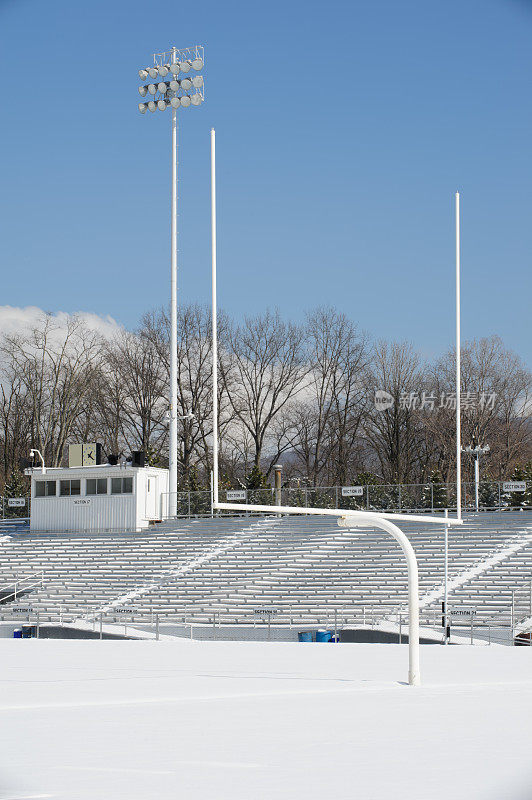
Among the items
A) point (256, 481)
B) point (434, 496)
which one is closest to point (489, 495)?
point (434, 496)

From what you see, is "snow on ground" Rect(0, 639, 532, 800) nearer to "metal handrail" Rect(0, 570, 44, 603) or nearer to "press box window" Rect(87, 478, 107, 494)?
"metal handrail" Rect(0, 570, 44, 603)

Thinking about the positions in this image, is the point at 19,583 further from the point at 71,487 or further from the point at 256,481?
the point at 256,481

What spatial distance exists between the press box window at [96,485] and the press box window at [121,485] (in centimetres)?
36

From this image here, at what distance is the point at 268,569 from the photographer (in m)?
32.1

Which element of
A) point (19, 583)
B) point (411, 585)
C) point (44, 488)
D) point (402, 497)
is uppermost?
point (44, 488)

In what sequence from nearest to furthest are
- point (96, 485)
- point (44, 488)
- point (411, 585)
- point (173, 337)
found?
point (411, 585) < point (173, 337) < point (96, 485) < point (44, 488)

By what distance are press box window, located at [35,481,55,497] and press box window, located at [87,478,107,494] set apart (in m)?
1.56

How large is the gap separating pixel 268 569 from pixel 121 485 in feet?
29.4

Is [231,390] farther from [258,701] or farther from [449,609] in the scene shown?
[258,701]

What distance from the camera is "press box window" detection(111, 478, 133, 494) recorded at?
38812 millimetres

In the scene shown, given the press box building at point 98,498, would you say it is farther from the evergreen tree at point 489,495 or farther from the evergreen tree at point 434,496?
the evergreen tree at point 489,495

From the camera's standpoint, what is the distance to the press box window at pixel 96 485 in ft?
129

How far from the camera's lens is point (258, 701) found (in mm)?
12273

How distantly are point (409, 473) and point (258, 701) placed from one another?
4135 cm
